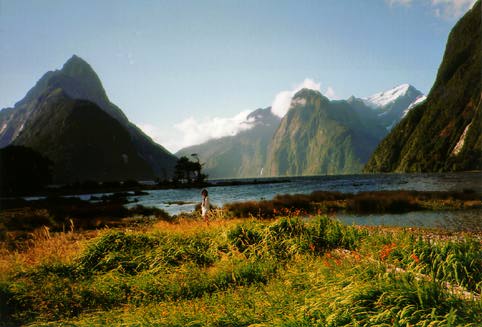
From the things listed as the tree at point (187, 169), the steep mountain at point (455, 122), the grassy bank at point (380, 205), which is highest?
the steep mountain at point (455, 122)

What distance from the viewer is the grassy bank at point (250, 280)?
4543 millimetres

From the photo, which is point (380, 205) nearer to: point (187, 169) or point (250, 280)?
point (250, 280)

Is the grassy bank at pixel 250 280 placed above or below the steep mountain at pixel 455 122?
below

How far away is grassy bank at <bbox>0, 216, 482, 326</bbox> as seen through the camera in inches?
179

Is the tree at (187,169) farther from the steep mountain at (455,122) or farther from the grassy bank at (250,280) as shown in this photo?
the steep mountain at (455,122)

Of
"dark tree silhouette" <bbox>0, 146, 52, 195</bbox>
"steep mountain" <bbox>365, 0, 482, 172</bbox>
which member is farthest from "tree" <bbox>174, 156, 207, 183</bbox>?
"steep mountain" <bbox>365, 0, 482, 172</bbox>

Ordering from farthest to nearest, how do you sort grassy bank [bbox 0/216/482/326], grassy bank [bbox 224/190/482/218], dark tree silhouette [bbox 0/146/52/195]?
dark tree silhouette [bbox 0/146/52/195] < grassy bank [bbox 224/190/482/218] < grassy bank [bbox 0/216/482/326]

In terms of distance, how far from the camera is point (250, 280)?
26.6ft

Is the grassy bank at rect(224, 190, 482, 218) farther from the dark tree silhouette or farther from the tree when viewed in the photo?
the tree

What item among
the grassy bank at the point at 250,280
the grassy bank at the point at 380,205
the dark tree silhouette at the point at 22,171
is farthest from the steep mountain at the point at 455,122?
the dark tree silhouette at the point at 22,171

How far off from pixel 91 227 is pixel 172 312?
23.2 meters

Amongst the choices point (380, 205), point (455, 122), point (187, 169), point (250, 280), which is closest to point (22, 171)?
point (187, 169)

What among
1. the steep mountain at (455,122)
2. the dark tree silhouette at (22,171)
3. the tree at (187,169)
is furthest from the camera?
the steep mountain at (455,122)

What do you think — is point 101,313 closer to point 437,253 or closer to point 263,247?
point 263,247
